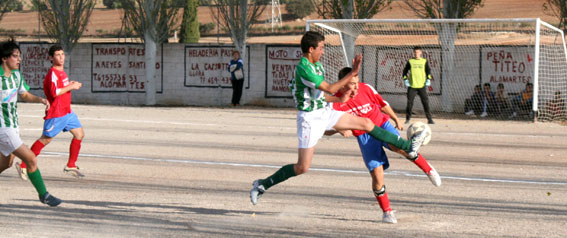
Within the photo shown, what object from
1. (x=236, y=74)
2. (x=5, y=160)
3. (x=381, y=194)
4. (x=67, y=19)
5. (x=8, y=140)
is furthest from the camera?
(x=67, y=19)

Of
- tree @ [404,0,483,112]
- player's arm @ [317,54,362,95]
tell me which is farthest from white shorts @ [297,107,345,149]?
tree @ [404,0,483,112]

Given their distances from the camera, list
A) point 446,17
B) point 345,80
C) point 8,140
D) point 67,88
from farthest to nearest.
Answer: point 446,17, point 67,88, point 8,140, point 345,80

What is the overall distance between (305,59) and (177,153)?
21.2ft

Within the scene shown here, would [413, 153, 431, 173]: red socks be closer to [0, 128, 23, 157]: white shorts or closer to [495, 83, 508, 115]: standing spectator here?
[0, 128, 23, 157]: white shorts

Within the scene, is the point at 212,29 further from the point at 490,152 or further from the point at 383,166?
the point at 383,166

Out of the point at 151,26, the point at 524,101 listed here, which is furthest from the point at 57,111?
the point at 151,26

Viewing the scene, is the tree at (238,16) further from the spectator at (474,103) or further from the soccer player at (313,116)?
the soccer player at (313,116)

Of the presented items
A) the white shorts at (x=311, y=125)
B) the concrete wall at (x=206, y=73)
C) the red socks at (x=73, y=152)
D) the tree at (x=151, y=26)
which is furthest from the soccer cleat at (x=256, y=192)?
the tree at (x=151, y=26)

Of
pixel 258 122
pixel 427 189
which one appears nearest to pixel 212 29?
pixel 258 122

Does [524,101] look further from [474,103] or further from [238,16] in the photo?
[238,16]

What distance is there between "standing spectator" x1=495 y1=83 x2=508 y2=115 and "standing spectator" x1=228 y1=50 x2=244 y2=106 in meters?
8.41

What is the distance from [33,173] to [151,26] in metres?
22.2

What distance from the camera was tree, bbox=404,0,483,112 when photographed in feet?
83.0

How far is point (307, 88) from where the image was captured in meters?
7.77
